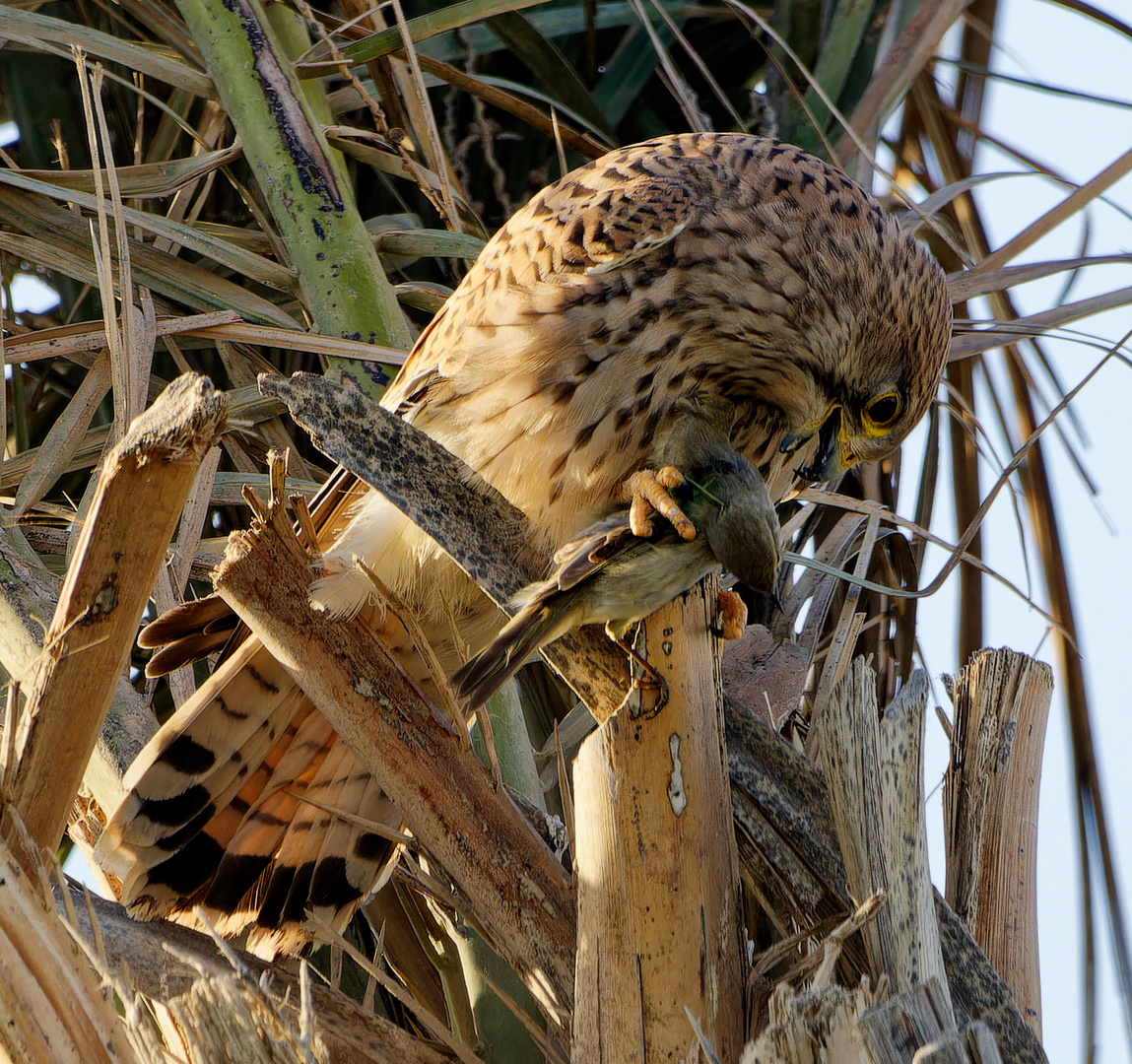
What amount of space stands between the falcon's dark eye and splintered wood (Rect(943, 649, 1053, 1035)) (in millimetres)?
673

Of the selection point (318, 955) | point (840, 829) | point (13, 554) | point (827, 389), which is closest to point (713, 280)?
point (827, 389)

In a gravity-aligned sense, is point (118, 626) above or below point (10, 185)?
below

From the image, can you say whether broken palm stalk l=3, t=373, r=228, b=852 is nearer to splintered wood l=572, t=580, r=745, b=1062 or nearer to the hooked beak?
splintered wood l=572, t=580, r=745, b=1062

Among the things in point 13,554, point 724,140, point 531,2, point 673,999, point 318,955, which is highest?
point 531,2

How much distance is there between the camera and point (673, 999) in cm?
125

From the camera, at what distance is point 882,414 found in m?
2.23

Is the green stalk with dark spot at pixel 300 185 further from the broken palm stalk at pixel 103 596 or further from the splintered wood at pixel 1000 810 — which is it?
the splintered wood at pixel 1000 810

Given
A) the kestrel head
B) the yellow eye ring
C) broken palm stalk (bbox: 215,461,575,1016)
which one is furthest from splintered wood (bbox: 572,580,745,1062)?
the yellow eye ring

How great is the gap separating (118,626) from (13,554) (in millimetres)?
669

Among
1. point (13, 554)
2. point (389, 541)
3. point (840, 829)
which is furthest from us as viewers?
point (389, 541)

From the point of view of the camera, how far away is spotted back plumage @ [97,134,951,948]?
1.92 metres

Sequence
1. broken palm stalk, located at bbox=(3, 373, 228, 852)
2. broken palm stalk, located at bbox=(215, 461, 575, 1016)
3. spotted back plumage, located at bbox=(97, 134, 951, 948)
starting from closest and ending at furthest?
broken palm stalk, located at bbox=(3, 373, 228, 852) → broken palm stalk, located at bbox=(215, 461, 575, 1016) → spotted back plumage, located at bbox=(97, 134, 951, 948)

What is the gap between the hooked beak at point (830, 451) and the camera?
2188 millimetres

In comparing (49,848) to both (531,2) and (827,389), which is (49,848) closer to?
(827,389)
